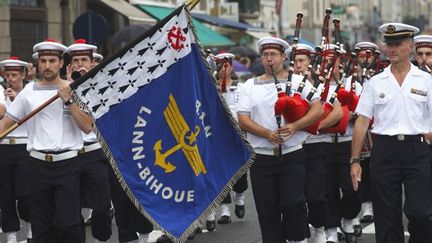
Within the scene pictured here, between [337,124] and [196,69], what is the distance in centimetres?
245

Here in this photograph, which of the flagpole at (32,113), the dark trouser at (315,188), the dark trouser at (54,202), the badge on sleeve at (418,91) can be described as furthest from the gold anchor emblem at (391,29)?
the dark trouser at (54,202)

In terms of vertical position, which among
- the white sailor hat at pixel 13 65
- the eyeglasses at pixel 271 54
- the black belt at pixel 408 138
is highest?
the eyeglasses at pixel 271 54

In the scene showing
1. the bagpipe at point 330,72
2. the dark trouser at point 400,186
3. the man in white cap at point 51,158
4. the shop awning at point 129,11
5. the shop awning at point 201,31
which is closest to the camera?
the dark trouser at point 400,186

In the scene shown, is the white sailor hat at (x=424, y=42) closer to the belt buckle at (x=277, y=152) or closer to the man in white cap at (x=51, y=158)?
the belt buckle at (x=277, y=152)

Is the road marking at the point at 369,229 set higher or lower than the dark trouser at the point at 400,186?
lower

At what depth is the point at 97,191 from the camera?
961 cm

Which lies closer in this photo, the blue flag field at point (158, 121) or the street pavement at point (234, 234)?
the blue flag field at point (158, 121)

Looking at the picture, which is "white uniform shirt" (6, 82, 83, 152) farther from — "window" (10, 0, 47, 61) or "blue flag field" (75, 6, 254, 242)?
"window" (10, 0, 47, 61)

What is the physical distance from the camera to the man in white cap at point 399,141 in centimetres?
826

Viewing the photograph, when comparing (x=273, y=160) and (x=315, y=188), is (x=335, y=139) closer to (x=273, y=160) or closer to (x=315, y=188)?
(x=315, y=188)

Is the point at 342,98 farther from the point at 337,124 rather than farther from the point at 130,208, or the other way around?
the point at 130,208

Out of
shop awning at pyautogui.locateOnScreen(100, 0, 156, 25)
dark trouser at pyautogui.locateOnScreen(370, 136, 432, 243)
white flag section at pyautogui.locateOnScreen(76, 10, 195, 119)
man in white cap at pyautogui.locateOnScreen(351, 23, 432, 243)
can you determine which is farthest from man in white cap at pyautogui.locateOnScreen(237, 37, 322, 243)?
shop awning at pyautogui.locateOnScreen(100, 0, 156, 25)

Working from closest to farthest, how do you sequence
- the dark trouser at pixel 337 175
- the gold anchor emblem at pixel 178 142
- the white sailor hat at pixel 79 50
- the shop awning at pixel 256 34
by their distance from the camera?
the gold anchor emblem at pixel 178 142 < the white sailor hat at pixel 79 50 < the dark trouser at pixel 337 175 < the shop awning at pixel 256 34

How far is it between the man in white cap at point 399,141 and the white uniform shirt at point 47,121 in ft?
7.75
